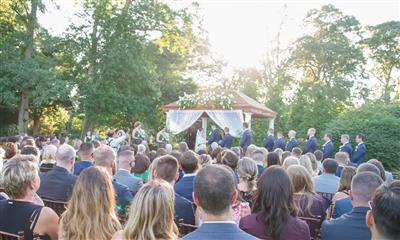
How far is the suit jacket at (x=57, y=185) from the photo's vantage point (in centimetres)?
561

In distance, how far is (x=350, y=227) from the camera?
12.4 ft

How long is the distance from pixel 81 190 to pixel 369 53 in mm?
38638

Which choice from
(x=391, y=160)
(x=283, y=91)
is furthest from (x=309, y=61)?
(x=391, y=160)

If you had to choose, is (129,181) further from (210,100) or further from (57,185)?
(210,100)

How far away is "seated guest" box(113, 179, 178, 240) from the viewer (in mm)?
2875

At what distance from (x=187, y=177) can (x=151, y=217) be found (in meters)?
2.85

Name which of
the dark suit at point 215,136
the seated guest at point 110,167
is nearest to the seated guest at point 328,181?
the seated guest at point 110,167

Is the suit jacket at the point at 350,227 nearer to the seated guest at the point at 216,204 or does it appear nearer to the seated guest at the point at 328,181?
the seated guest at the point at 216,204

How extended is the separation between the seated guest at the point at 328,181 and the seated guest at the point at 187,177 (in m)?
2.09

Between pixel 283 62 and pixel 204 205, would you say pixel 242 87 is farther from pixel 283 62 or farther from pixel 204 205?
pixel 204 205

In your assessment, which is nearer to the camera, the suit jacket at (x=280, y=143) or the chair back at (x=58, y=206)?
the chair back at (x=58, y=206)

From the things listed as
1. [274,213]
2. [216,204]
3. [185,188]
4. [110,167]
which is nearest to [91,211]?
[216,204]

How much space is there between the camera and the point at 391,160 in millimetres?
18672

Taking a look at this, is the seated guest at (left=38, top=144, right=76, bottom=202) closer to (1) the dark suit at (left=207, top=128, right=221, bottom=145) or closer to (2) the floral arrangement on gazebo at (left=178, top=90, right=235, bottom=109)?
(1) the dark suit at (left=207, top=128, right=221, bottom=145)
